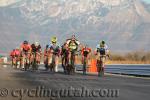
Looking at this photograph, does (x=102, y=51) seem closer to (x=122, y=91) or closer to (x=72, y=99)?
(x=122, y=91)

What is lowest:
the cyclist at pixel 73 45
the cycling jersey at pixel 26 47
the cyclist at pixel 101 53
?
the cyclist at pixel 101 53

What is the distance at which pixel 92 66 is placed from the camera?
40469mm

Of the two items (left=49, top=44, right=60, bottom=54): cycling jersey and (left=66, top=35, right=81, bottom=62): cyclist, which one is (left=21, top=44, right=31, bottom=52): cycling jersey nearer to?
(left=49, top=44, right=60, bottom=54): cycling jersey

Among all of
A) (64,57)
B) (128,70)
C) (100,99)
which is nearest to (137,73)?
(128,70)

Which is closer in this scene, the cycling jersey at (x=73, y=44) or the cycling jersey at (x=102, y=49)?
the cycling jersey at (x=73, y=44)

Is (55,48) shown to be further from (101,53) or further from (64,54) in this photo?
(101,53)

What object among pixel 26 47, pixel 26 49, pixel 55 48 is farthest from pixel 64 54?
pixel 26 49

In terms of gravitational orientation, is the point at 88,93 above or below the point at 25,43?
below

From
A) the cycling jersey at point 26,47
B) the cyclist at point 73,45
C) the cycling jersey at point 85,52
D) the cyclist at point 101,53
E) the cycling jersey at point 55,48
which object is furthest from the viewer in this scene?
the cycling jersey at point 26,47

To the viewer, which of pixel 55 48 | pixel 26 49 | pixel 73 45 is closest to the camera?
pixel 73 45

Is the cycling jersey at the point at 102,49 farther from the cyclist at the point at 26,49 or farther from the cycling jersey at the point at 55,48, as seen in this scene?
the cyclist at the point at 26,49

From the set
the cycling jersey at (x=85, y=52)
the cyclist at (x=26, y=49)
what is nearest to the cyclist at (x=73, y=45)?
the cycling jersey at (x=85, y=52)

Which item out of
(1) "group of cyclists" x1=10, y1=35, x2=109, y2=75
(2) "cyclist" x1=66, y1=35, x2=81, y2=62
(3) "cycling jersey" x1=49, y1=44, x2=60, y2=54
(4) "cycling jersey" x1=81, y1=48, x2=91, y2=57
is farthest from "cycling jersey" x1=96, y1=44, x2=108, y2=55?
(3) "cycling jersey" x1=49, y1=44, x2=60, y2=54

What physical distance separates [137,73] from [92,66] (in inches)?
392
